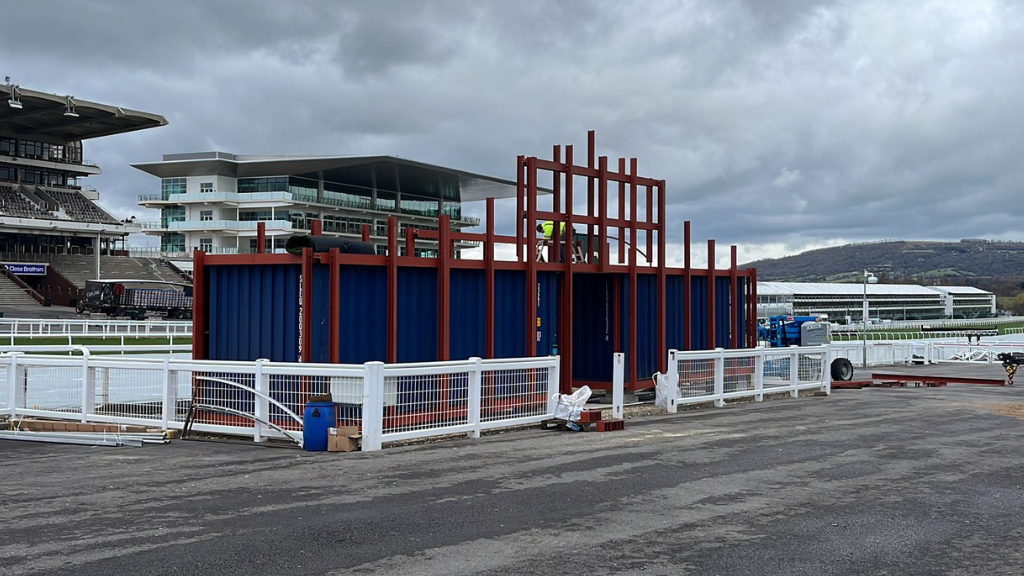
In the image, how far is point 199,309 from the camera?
1569 cm

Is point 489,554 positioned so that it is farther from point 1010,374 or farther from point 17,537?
point 1010,374

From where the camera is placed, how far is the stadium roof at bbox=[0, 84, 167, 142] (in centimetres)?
8225

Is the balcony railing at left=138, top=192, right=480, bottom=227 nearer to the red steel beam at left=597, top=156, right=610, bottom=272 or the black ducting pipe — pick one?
the red steel beam at left=597, top=156, right=610, bottom=272

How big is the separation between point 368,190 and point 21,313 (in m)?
52.8

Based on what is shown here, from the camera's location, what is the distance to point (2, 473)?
1055cm

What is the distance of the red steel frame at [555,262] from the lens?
1520cm

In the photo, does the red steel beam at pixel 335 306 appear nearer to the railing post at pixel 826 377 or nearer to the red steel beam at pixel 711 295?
the red steel beam at pixel 711 295

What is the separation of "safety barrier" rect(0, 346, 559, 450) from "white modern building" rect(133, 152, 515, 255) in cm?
8118

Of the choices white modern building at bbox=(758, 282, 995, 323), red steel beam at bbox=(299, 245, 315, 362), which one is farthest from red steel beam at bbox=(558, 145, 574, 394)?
white modern building at bbox=(758, 282, 995, 323)

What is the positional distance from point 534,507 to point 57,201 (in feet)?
312

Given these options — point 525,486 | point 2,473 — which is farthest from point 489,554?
point 2,473

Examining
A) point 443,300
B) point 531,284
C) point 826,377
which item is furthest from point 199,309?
point 826,377

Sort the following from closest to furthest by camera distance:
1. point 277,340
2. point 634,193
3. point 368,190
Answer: point 277,340 < point 634,193 < point 368,190

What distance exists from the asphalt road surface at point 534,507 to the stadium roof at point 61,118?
80827 mm
